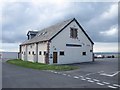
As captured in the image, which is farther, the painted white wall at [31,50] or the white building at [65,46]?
the painted white wall at [31,50]

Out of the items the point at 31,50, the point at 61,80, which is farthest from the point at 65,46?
the point at 61,80

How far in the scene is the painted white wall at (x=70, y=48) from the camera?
36562mm

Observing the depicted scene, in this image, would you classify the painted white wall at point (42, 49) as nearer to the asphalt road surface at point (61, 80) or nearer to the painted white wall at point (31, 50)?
the painted white wall at point (31, 50)

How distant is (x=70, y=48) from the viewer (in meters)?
38.3

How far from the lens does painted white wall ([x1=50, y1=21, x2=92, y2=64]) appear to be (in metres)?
36.6

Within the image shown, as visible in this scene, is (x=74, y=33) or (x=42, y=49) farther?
(x=74, y=33)

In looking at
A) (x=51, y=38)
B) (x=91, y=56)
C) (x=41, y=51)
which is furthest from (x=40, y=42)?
(x=91, y=56)

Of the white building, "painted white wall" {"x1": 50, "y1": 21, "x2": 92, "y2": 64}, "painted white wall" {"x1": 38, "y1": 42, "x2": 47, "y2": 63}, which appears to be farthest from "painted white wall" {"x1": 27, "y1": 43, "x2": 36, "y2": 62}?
"painted white wall" {"x1": 50, "y1": 21, "x2": 92, "y2": 64}

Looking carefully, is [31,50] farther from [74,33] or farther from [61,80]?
[61,80]

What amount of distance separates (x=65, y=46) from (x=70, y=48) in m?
1.27

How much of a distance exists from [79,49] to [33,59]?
34.2 feet

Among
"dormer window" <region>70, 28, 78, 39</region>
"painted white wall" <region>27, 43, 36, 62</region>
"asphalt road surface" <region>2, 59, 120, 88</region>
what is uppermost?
"dormer window" <region>70, 28, 78, 39</region>

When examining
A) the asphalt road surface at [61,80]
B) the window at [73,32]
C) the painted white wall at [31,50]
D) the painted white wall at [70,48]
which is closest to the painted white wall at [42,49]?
the painted white wall at [70,48]

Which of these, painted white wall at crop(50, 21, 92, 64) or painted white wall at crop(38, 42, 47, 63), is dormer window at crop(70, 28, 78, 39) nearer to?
painted white wall at crop(50, 21, 92, 64)
